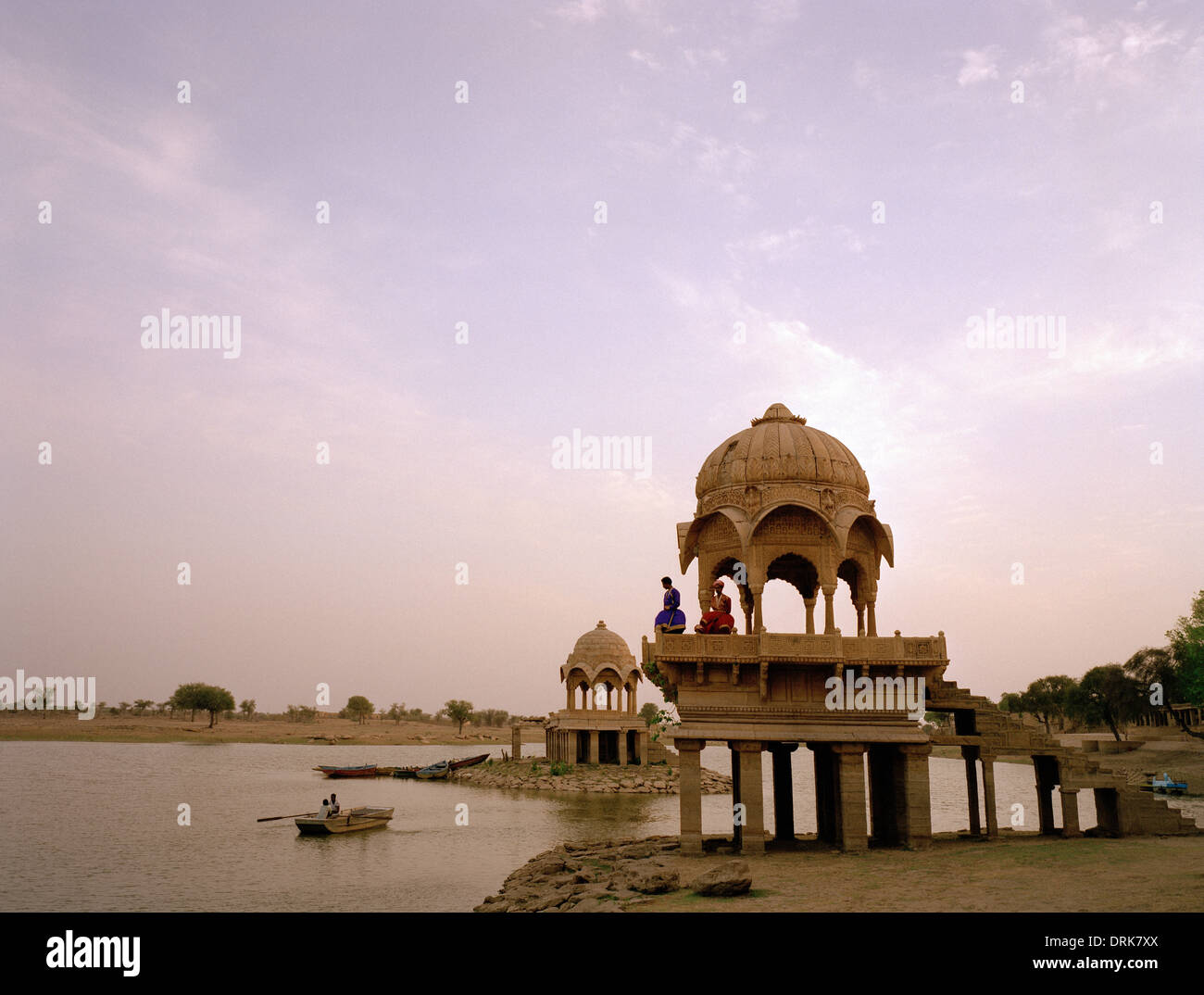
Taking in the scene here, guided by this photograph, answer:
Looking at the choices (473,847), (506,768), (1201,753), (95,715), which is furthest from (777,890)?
(95,715)

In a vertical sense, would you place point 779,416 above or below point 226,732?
above

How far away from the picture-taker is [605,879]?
17.0 metres

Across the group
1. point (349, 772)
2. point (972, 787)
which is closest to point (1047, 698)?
point (349, 772)

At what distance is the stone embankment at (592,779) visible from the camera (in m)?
52.3

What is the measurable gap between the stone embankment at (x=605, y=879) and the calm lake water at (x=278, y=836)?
2.53 metres

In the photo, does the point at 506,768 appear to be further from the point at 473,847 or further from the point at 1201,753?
the point at 1201,753

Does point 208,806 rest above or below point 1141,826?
→ below

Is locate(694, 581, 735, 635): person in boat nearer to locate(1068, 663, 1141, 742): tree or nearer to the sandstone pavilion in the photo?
the sandstone pavilion

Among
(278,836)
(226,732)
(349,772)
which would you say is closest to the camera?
(278,836)

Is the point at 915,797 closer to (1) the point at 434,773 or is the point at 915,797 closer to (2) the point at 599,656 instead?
(2) the point at 599,656

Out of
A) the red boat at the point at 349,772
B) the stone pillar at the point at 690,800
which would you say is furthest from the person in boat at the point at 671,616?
the red boat at the point at 349,772

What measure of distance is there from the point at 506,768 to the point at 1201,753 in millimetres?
50288

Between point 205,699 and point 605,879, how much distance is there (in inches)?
5634

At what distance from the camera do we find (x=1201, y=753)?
64.3m
